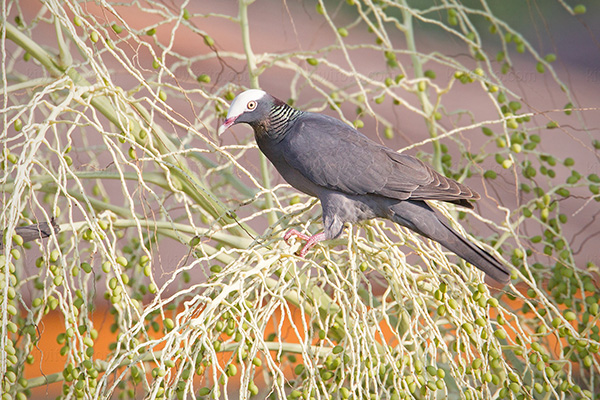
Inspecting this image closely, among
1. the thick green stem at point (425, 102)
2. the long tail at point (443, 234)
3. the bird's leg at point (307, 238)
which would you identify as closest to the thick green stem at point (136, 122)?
the bird's leg at point (307, 238)

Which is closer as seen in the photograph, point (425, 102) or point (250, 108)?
point (250, 108)

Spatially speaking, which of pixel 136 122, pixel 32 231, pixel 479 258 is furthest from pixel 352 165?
pixel 32 231

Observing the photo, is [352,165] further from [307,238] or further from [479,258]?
[479,258]

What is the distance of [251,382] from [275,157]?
1.49ft

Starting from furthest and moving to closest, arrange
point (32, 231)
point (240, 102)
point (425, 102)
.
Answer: point (425, 102), point (240, 102), point (32, 231)

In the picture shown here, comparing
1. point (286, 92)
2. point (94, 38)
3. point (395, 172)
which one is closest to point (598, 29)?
point (286, 92)

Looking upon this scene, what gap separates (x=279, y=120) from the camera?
3.67ft

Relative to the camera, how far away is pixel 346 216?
1084 millimetres

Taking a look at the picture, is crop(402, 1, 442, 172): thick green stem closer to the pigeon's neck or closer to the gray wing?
the gray wing

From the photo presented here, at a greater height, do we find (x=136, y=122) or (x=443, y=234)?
(x=136, y=122)

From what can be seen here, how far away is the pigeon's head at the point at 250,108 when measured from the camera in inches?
41.4

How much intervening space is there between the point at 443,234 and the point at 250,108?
40 centimetres

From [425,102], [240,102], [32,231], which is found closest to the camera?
[32,231]

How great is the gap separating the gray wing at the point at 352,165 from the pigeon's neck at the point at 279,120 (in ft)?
0.06
